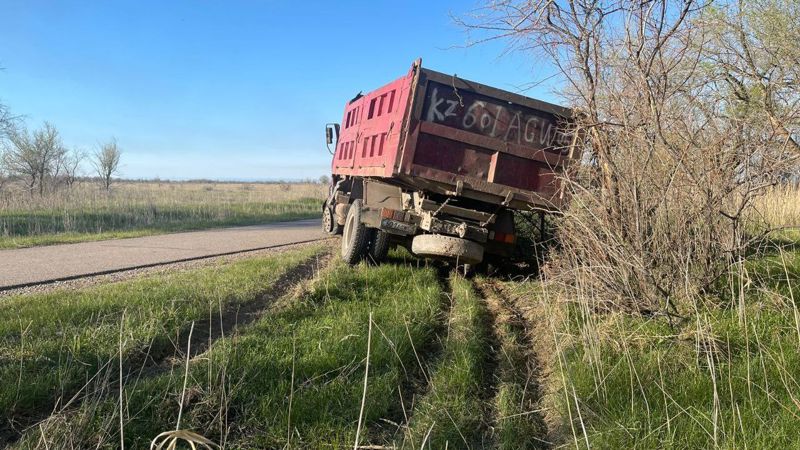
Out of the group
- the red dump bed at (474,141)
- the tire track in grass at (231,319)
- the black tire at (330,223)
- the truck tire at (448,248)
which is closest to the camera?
the tire track in grass at (231,319)

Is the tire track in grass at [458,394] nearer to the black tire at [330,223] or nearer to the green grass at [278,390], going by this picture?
the green grass at [278,390]

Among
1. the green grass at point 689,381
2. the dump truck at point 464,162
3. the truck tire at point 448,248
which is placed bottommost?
the green grass at point 689,381

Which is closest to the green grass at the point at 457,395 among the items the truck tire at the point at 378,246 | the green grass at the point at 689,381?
the green grass at the point at 689,381

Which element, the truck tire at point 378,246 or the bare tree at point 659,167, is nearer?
the bare tree at point 659,167

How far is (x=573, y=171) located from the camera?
607 cm

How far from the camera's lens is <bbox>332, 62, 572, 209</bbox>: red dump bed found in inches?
274

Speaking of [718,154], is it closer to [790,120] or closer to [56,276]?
[790,120]

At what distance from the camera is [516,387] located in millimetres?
3922

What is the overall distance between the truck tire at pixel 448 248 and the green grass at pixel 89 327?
2.13m

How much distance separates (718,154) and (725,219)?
78 centimetres

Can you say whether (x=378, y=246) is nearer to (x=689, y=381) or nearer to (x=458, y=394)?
(x=458, y=394)

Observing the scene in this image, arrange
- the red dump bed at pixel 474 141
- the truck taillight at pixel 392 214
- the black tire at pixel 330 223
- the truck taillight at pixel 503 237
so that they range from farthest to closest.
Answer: the black tire at pixel 330 223 → the truck taillight at pixel 503 237 → the truck taillight at pixel 392 214 → the red dump bed at pixel 474 141

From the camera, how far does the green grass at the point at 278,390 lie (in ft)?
10.0

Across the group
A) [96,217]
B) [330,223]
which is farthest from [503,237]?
[96,217]
